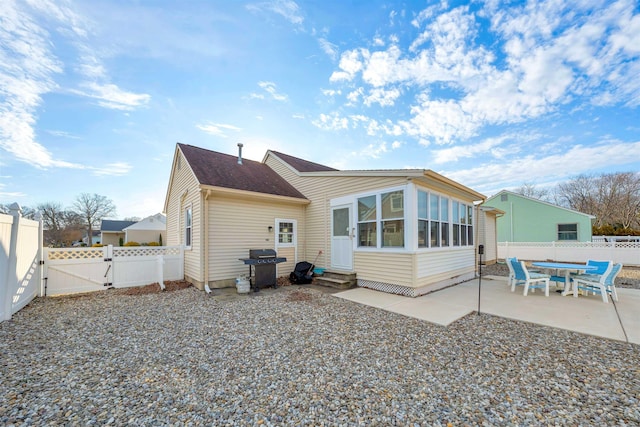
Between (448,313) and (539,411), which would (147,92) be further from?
(539,411)

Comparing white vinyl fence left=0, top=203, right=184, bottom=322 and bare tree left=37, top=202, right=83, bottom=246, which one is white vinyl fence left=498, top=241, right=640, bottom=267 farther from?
bare tree left=37, top=202, right=83, bottom=246

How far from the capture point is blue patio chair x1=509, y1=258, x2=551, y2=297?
634 cm

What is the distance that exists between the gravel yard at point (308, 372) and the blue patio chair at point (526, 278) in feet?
8.96

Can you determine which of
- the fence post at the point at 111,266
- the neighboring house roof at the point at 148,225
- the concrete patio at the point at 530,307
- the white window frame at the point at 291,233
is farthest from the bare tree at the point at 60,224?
the concrete patio at the point at 530,307

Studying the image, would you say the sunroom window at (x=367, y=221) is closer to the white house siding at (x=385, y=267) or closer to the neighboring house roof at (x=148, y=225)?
the white house siding at (x=385, y=267)

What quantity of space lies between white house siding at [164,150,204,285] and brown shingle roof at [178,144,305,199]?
358 millimetres

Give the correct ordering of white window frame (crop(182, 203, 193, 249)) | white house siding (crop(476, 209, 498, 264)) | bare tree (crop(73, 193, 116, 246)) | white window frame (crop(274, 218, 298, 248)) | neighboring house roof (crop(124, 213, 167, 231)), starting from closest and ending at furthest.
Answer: white window frame (crop(182, 203, 193, 249)), white window frame (crop(274, 218, 298, 248)), white house siding (crop(476, 209, 498, 264)), neighboring house roof (crop(124, 213, 167, 231)), bare tree (crop(73, 193, 116, 246))

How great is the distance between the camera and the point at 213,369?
295 centimetres

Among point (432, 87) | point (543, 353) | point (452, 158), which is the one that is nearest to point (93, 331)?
point (543, 353)

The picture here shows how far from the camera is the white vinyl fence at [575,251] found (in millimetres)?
12102

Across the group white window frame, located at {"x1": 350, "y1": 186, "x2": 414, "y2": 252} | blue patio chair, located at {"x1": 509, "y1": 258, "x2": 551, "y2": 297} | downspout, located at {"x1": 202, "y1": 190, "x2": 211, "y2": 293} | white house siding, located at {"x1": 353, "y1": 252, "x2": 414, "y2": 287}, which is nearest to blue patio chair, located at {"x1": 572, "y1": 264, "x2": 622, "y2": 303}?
blue patio chair, located at {"x1": 509, "y1": 258, "x2": 551, "y2": 297}

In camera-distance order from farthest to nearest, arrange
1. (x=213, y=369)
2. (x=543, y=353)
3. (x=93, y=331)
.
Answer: (x=93, y=331)
(x=543, y=353)
(x=213, y=369)

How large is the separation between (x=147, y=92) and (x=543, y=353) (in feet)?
37.9

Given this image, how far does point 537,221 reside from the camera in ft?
56.2
